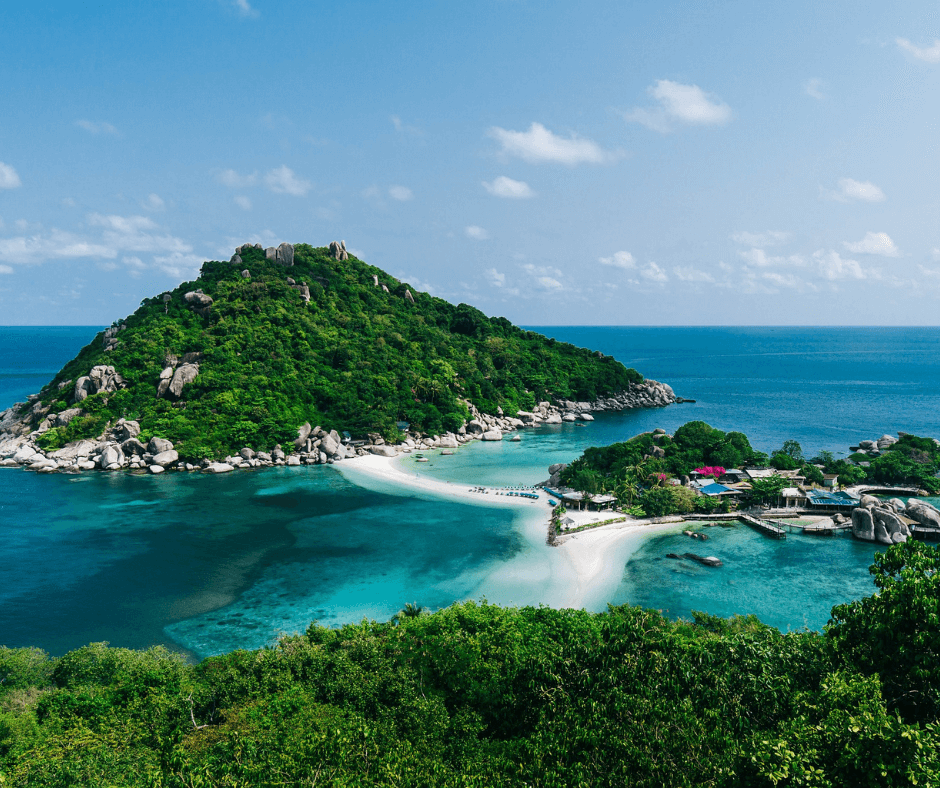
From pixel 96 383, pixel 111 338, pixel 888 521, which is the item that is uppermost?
pixel 111 338

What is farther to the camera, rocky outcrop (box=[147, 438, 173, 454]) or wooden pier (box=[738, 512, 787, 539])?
rocky outcrop (box=[147, 438, 173, 454])

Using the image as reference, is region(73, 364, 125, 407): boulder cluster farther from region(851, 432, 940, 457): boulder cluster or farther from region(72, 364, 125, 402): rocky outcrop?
region(851, 432, 940, 457): boulder cluster

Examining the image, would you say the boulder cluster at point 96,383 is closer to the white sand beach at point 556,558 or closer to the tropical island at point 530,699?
the white sand beach at point 556,558

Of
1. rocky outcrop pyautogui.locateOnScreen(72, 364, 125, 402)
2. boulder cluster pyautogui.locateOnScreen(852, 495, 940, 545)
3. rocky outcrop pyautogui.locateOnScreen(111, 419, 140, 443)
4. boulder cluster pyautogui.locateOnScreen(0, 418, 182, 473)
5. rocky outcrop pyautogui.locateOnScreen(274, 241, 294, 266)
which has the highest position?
rocky outcrop pyautogui.locateOnScreen(274, 241, 294, 266)

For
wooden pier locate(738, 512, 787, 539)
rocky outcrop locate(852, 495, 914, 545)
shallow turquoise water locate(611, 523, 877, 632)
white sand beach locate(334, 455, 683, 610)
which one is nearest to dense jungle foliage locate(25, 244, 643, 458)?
white sand beach locate(334, 455, 683, 610)

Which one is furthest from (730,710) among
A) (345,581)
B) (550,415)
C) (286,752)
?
(550,415)

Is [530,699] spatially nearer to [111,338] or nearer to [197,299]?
[197,299]

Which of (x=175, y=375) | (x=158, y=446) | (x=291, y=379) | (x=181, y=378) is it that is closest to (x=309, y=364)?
(x=291, y=379)

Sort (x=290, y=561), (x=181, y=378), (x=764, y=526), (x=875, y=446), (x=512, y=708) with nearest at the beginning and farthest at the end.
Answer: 1. (x=512, y=708)
2. (x=290, y=561)
3. (x=764, y=526)
4. (x=875, y=446)
5. (x=181, y=378)
